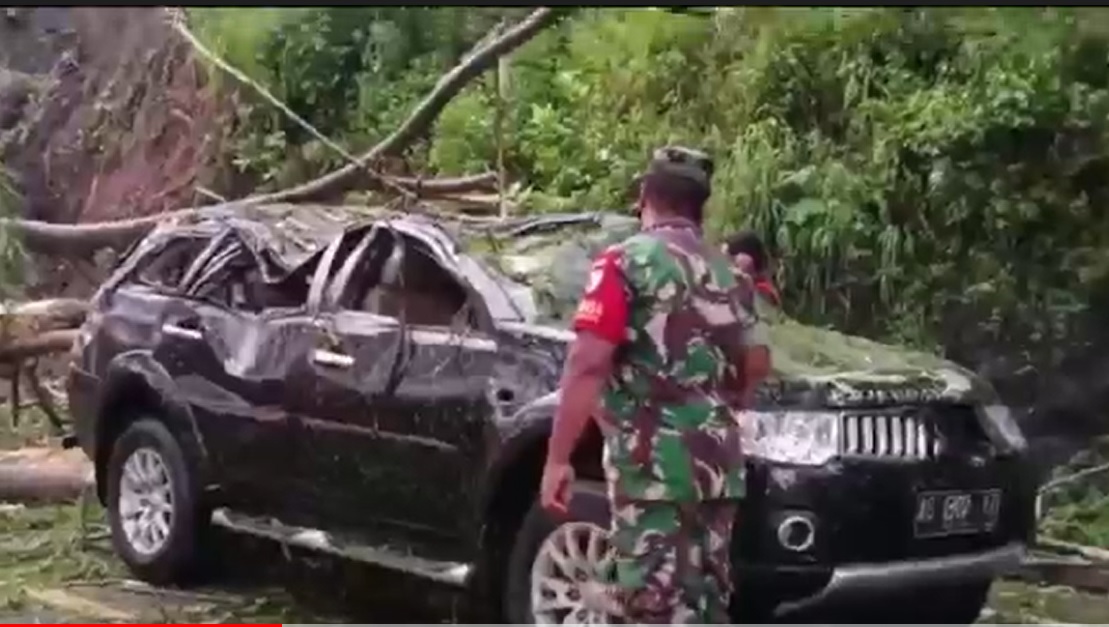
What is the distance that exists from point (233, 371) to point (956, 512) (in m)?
2.49

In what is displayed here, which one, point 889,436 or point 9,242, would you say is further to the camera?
point 9,242

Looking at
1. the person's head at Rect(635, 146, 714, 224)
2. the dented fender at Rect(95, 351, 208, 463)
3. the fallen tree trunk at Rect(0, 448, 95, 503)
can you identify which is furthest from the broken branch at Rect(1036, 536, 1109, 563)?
the fallen tree trunk at Rect(0, 448, 95, 503)

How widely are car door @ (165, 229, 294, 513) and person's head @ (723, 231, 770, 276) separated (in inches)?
60.3

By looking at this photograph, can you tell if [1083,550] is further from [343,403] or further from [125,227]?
[125,227]

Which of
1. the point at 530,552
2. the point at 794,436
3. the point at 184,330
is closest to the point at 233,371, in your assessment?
the point at 184,330

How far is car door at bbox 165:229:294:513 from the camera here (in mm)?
6918

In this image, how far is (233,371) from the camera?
705cm

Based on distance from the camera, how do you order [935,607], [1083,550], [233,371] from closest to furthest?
1. [935,607]
2. [1083,550]
3. [233,371]

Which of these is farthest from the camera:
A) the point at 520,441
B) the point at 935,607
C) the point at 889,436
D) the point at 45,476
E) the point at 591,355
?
the point at 45,476

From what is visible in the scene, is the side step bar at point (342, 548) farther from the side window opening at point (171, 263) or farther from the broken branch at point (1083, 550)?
the broken branch at point (1083, 550)

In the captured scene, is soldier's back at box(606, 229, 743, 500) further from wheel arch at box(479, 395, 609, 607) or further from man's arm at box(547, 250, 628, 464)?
wheel arch at box(479, 395, 609, 607)

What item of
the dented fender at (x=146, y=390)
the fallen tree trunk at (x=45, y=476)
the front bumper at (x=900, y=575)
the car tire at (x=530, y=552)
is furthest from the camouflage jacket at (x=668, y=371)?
the fallen tree trunk at (x=45, y=476)

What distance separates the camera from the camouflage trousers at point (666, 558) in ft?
17.0

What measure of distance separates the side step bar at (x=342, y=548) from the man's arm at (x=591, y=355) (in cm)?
138
